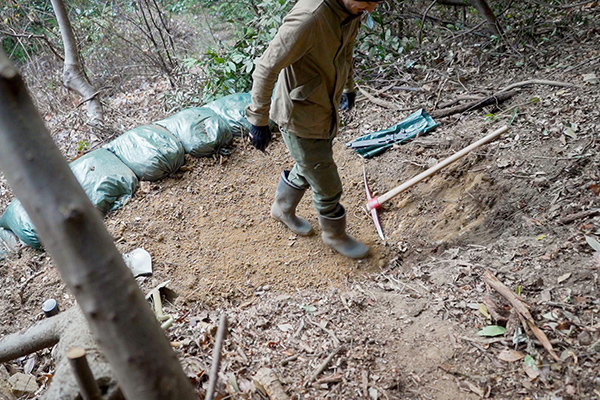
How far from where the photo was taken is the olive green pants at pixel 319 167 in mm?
2926

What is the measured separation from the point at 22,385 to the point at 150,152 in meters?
2.27

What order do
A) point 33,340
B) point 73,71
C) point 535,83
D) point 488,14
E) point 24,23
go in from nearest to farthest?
point 33,340 < point 535,83 < point 488,14 < point 73,71 < point 24,23

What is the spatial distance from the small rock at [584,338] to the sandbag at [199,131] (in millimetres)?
3400

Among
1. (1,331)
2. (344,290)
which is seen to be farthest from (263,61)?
(1,331)

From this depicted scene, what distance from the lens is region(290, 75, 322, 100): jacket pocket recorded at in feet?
8.73

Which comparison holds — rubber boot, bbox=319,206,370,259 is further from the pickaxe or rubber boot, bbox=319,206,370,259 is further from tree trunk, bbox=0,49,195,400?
tree trunk, bbox=0,49,195,400

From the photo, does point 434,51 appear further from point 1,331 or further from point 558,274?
point 1,331

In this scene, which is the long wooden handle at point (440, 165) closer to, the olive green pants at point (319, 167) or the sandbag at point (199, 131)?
the olive green pants at point (319, 167)

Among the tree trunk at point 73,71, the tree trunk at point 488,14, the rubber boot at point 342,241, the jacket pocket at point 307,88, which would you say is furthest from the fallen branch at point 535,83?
the tree trunk at point 73,71

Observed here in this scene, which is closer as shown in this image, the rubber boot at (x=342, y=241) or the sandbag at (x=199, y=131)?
the rubber boot at (x=342, y=241)

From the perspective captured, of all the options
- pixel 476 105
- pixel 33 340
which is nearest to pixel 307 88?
pixel 33 340

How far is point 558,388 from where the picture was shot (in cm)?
183

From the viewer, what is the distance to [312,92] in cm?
268

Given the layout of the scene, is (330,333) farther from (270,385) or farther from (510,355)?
(510,355)
